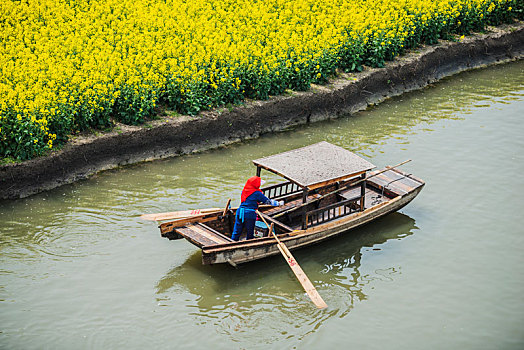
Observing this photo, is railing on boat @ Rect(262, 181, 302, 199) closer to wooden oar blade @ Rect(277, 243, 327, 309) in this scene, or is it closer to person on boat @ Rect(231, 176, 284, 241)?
person on boat @ Rect(231, 176, 284, 241)

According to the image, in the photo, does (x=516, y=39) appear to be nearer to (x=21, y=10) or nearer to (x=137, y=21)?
(x=137, y=21)

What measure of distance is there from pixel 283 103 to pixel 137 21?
16.9 feet

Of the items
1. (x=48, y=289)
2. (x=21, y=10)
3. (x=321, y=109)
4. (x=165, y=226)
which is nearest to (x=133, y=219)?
(x=165, y=226)

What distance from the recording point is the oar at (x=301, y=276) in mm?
10375

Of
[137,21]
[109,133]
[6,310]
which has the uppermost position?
[137,21]

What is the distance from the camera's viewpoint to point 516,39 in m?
23.0

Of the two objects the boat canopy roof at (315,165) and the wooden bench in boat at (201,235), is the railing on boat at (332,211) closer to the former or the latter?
the boat canopy roof at (315,165)

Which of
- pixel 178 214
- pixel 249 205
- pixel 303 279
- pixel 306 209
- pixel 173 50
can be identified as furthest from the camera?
pixel 173 50

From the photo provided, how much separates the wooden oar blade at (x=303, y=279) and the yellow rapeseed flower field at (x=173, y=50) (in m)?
5.84

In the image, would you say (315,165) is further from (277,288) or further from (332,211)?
(277,288)

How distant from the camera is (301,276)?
1078 centimetres

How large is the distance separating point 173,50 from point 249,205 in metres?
7.10

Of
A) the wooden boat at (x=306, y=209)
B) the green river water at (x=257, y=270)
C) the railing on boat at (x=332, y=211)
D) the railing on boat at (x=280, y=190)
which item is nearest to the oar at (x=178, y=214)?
the wooden boat at (x=306, y=209)

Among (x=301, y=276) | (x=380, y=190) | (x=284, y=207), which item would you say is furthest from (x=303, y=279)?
(x=380, y=190)
